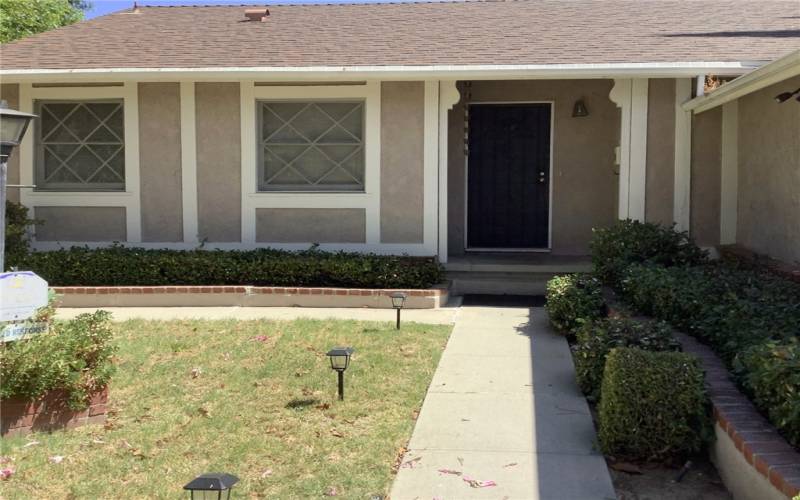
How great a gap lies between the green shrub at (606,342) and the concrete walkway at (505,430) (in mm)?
175

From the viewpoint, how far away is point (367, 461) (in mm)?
4562

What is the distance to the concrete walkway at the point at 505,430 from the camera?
168 inches

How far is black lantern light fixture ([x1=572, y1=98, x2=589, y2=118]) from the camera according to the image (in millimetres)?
11336

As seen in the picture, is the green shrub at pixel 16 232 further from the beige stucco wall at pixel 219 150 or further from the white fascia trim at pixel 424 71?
the beige stucco wall at pixel 219 150

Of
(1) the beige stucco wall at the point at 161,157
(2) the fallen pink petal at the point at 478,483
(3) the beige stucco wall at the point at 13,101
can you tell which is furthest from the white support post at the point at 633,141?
(3) the beige stucco wall at the point at 13,101

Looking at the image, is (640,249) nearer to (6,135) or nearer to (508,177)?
(508,177)

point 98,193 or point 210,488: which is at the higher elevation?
point 98,193

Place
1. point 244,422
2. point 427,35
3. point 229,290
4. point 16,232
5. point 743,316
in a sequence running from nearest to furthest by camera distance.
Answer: point 244,422 < point 743,316 < point 229,290 < point 16,232 < point 427,35

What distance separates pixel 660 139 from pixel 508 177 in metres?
2.49

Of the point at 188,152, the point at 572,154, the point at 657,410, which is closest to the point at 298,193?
the point at 188,152

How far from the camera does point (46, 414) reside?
16.8 feet

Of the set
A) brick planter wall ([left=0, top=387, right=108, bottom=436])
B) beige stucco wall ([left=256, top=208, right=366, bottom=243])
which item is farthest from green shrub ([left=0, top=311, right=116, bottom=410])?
beige stucco wall ([left=256, top=208, right=366, bottom=243])

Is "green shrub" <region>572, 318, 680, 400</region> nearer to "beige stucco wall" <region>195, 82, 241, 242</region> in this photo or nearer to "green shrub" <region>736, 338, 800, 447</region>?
"green shrub" <region>736, 338, 800, 447</region>

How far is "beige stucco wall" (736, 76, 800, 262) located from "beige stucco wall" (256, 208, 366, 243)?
4.91 metres
